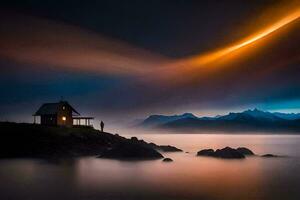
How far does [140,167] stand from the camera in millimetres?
57719

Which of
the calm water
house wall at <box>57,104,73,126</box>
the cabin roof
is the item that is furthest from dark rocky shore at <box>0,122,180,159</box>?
the cabin roof

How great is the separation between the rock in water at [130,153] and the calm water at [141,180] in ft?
12.4

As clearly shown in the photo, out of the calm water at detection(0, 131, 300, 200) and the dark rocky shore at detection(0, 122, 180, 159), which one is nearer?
the calm water at detection(0, 131, 300, 200)

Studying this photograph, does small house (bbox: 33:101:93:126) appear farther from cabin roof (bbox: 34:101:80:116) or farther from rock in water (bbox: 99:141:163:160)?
rock in water (bbox: 99:141:163:160)

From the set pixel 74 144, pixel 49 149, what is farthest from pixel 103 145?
pixel 49 149

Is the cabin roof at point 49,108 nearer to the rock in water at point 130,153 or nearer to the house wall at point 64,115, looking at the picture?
the house wall at point 64,115

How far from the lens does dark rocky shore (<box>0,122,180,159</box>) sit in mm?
67225

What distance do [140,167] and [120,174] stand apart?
7.47m

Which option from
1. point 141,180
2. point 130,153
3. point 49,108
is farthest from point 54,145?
point 141,180

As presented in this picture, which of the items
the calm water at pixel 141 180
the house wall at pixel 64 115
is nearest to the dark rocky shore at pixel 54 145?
the calm water at pixel 141 180

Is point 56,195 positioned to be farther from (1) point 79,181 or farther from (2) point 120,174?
(2) point 120,174

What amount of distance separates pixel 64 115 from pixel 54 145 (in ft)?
58.8

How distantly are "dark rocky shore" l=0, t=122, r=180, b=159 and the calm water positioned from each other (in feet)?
19.1

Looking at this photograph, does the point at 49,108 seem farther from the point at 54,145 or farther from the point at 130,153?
the point at 130,153
